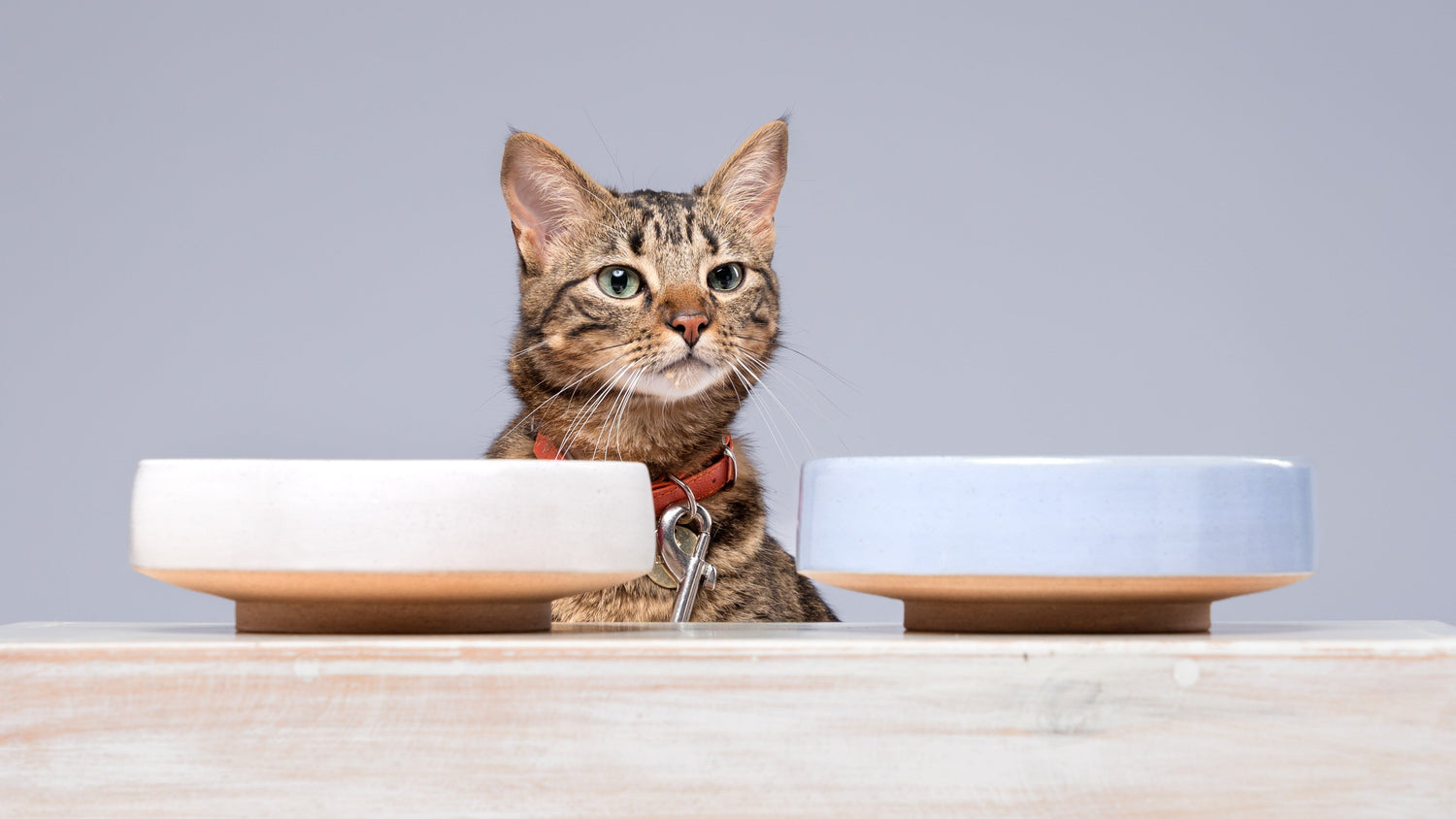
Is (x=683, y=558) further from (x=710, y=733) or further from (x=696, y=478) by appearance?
(x=710, y=733)

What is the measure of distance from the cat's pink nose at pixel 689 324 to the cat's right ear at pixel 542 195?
0.86 ft

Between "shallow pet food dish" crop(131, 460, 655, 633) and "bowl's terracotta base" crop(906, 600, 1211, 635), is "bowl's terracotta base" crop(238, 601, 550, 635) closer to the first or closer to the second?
"shallow pet food dish" crop(131, 460, 655, 633)

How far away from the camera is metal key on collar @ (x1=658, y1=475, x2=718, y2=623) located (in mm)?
1591

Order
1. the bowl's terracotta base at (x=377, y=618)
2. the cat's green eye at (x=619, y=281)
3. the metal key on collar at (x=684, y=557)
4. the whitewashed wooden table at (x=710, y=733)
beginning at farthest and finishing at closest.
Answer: the cat's green eye at (x=619, y=281), the metal key on collar at (x=684, y=557), the bowl's terracotta base at (x=377, y=618), the whitewashed wooden table at (x=710, y=733)

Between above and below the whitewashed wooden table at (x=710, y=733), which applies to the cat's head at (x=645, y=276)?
above

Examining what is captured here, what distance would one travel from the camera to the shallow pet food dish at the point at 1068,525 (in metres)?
0.96

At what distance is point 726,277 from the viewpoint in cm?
207

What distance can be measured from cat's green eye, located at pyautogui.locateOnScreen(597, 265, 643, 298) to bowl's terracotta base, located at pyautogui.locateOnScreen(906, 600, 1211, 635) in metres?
1.00

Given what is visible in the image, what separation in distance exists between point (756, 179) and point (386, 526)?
4.18 ft

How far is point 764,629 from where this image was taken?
1.22 metres

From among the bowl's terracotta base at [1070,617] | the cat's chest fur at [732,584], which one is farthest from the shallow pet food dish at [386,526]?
the cat's chest fur at [732,584]

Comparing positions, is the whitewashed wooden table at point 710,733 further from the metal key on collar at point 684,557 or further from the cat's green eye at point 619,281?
the cat's green eye at point 619,281

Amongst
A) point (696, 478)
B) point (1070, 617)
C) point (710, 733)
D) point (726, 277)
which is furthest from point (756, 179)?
point (710, 733)

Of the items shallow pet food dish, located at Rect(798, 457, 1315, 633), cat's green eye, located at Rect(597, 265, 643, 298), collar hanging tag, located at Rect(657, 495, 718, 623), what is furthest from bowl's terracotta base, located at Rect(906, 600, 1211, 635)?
cat's green eye, located at Rect(597, 265, 643, 298)
